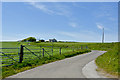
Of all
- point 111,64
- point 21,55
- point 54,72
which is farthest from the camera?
point 21,55

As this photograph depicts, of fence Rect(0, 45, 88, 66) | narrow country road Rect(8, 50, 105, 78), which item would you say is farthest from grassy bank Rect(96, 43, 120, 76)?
fence Rect(0, 45, 88, 66)

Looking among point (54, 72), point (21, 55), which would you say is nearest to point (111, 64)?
point (54, 72)

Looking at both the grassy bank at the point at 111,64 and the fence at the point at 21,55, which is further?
the fence at the point at 21,55

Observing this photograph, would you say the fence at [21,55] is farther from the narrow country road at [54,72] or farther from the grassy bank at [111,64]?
the grassy bank at [111,64]

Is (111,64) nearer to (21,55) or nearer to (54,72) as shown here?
(54,72)

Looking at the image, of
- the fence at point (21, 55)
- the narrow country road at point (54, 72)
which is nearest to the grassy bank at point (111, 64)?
the narrow country road at point (54, 72)

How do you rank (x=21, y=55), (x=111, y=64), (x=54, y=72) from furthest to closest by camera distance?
(x=21, y=55), (x=111, y=64), (x=54, y=72)

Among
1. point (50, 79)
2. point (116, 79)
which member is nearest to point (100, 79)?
point (116, 79)

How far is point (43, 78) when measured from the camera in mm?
6902

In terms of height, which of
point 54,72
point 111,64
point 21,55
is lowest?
point 54,72

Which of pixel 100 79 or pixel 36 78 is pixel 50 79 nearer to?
pixel 36 78

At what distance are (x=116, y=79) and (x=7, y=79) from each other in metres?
5.95

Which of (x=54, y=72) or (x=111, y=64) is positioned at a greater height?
(x=111, y=64)

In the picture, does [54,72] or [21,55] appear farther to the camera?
[21,55]
